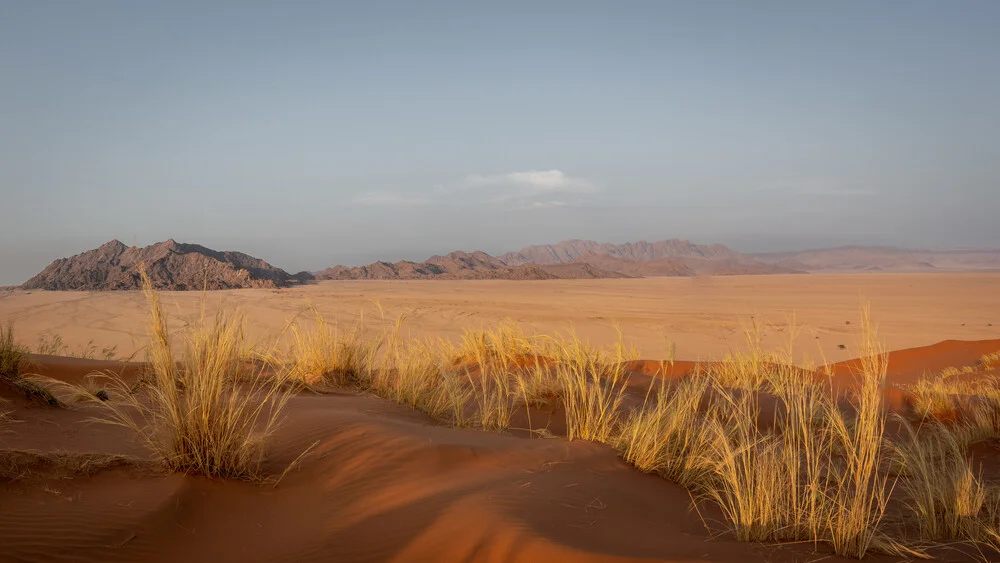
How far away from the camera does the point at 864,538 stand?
8.37 feet

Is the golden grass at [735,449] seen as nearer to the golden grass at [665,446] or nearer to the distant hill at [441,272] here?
the golden grass at [665,446]

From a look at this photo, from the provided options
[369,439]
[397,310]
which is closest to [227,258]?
[397,310]

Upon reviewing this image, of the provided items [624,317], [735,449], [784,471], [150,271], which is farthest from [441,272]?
[784,471]

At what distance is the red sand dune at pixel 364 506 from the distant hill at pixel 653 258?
79.0m

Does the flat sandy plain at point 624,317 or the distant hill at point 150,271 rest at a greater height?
the distant hill at point 150,271

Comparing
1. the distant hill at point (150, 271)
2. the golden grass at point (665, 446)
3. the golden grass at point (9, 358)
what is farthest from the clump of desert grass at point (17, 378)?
the distant hill at point (150, 271)

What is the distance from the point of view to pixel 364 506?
9.42 ft

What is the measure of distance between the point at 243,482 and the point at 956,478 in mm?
4134

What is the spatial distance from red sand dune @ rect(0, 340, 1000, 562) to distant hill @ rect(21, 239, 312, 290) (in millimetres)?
31415

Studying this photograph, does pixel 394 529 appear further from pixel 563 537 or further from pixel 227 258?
pixel 227 258

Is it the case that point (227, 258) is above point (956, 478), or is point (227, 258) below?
above

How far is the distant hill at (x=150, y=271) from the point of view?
3259 centimetres

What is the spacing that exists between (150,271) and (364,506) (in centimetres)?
3547

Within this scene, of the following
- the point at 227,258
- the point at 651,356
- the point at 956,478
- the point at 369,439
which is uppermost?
the point at 227,258
